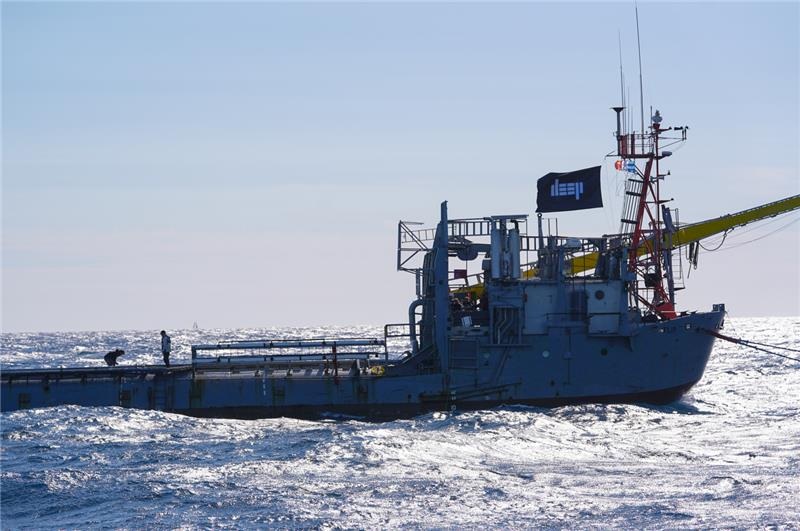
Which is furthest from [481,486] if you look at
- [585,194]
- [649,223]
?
[649,223]

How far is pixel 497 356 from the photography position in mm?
39844

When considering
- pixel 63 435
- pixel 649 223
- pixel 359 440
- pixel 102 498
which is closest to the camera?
pixel 102 498

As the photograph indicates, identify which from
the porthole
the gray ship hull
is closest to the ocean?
the gray ship hull

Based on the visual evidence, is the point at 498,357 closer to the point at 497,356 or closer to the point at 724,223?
the point at 497,356

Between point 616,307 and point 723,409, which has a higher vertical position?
point 616,307

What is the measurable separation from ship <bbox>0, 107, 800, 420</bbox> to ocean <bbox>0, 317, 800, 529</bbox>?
1249 mm

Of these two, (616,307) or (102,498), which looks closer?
(102,498)

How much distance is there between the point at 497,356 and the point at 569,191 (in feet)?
24.3

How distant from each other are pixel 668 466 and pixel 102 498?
14791mm

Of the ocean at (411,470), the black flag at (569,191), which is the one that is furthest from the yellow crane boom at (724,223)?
the ocean at (411,470)

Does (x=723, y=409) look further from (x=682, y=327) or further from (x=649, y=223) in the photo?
(x=649, y=223)

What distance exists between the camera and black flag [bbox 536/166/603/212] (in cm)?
4081

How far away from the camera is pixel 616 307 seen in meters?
40.6

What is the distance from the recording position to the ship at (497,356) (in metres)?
39.8
